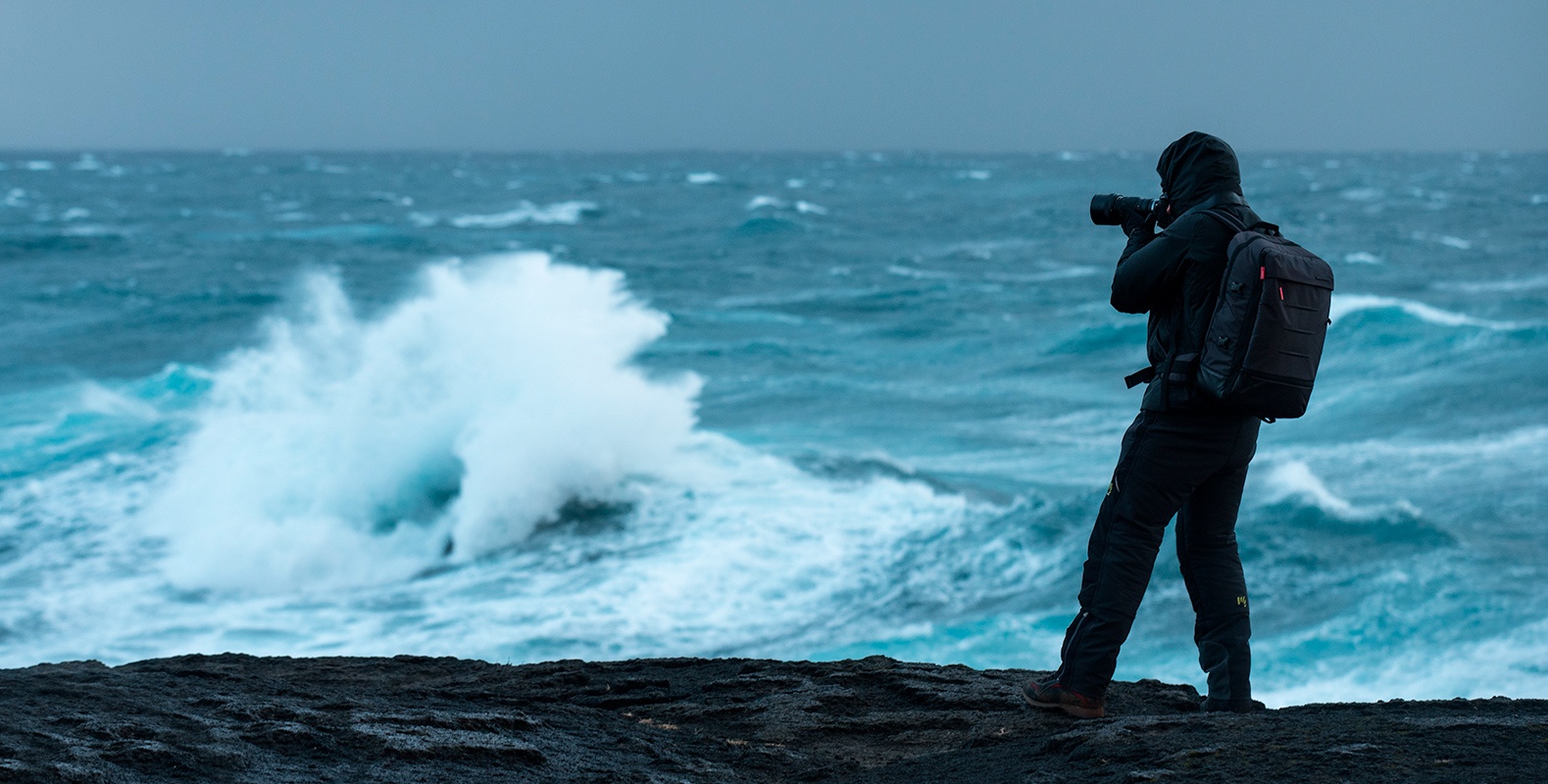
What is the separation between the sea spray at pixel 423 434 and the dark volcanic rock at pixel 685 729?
19.7ft

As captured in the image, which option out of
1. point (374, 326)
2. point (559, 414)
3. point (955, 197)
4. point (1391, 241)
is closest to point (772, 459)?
point (559, 414)

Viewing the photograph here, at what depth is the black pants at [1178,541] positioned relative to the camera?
10.5 ft

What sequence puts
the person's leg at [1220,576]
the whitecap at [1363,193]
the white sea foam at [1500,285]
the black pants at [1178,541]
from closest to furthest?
the black pants at [1178,541] → the person's leg at [1220,576] → the white sea foam at [1500,285] → the whitecap at [1363,193]

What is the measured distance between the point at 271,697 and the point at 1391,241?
35091mm

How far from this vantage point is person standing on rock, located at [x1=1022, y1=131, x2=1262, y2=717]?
314 cm

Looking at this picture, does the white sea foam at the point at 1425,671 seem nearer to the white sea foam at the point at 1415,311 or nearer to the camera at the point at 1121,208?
the camera at the point at 1121,208

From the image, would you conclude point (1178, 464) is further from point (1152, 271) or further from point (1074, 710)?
point (1074, 710)

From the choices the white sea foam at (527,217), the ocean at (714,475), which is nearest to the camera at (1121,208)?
the ocean at (714,475)

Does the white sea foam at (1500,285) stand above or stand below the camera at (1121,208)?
above

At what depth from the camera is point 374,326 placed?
1683cm

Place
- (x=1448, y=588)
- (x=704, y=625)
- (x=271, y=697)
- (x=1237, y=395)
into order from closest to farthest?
(x=1237, y=395), (x=271, y=697), (x=704, y=625), (x=1448, y=588)

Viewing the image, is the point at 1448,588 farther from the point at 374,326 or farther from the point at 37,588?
the point at 374,326

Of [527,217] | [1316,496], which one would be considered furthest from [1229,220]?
[527,217]

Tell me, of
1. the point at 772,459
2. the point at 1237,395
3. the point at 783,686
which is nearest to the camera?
the point at 1237,395
